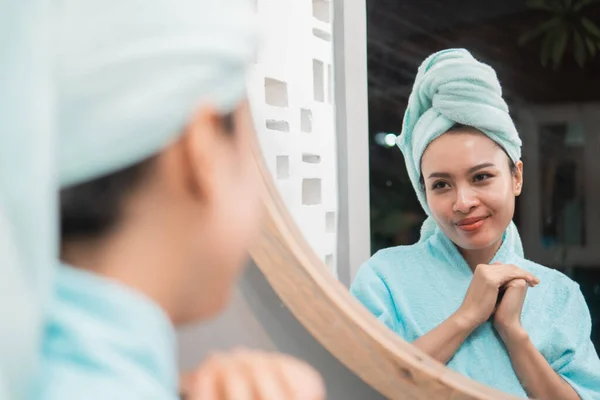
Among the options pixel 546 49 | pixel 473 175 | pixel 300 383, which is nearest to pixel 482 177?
→ pixel 473 175

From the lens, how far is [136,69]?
0.78ft

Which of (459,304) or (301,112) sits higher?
(301,112)

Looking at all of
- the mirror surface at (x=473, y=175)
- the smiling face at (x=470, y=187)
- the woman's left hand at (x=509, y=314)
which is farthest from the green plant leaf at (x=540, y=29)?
the woman's left hand at (x=509, y=314)

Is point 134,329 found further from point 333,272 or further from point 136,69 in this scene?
point 333,272

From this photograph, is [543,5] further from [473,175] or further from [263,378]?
[263,378]

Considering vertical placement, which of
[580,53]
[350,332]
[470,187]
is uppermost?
[580,53]

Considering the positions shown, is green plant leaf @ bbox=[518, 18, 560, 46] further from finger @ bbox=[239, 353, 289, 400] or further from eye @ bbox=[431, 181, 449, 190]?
finger @ bbox=[239, 353, 289, 400]

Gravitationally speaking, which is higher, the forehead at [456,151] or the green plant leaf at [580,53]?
the green plant leaf at [580,53]

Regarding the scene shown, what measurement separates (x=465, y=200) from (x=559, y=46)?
161 millimetres

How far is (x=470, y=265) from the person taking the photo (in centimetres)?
48

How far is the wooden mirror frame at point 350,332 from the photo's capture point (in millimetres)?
433

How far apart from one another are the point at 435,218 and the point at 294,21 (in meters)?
0.18

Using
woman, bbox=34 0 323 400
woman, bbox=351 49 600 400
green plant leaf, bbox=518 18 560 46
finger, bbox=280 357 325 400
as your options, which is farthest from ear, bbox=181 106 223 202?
green plant leaf, bbox=518 18 560 46

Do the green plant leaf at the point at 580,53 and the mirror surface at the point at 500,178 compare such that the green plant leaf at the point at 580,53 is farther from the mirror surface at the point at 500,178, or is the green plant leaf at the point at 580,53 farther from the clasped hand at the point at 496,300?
the clasped hand at the point at 496,300
